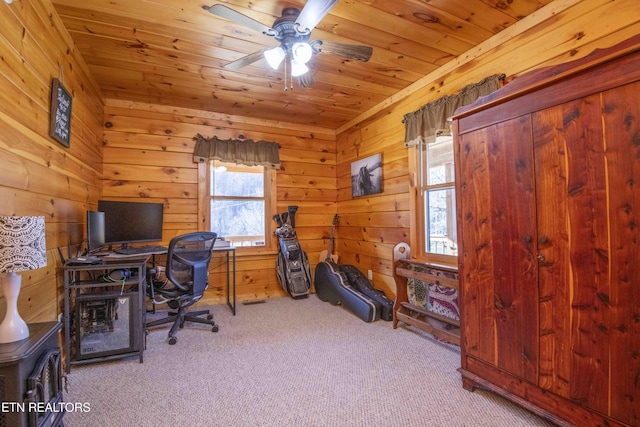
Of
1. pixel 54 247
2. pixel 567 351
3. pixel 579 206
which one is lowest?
pixel 567 351

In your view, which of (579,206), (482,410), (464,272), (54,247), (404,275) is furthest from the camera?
(404,275)

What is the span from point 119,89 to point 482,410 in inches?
162

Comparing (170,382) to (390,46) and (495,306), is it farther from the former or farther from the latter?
(390,46)

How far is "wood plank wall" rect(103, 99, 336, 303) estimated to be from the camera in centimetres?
341

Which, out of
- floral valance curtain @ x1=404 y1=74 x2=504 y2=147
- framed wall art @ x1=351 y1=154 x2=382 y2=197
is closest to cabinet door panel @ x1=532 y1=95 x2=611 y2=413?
floral valance curtain @ x1=404 y1=74 x2=504 y2=147

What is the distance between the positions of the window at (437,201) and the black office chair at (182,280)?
2.09 meters

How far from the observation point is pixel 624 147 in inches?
48.2

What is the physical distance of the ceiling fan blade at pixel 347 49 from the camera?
1.91m

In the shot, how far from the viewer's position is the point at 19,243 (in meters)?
1.17

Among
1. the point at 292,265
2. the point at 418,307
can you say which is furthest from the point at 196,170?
the point at 418,307

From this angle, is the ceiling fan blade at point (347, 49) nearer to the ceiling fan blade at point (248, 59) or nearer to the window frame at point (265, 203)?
the ceiling fan blade at point (248, 59)

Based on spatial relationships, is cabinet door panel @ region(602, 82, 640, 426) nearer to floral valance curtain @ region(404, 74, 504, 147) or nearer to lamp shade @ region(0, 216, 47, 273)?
floral valance curtain @ region(404, 74, 504, 147)

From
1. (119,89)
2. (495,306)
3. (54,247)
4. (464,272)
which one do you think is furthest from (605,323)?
(119,89)

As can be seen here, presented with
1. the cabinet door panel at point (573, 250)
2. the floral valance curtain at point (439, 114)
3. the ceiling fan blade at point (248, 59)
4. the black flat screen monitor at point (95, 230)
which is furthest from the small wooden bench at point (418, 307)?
the black flat screen monitor at point (95, 230)
